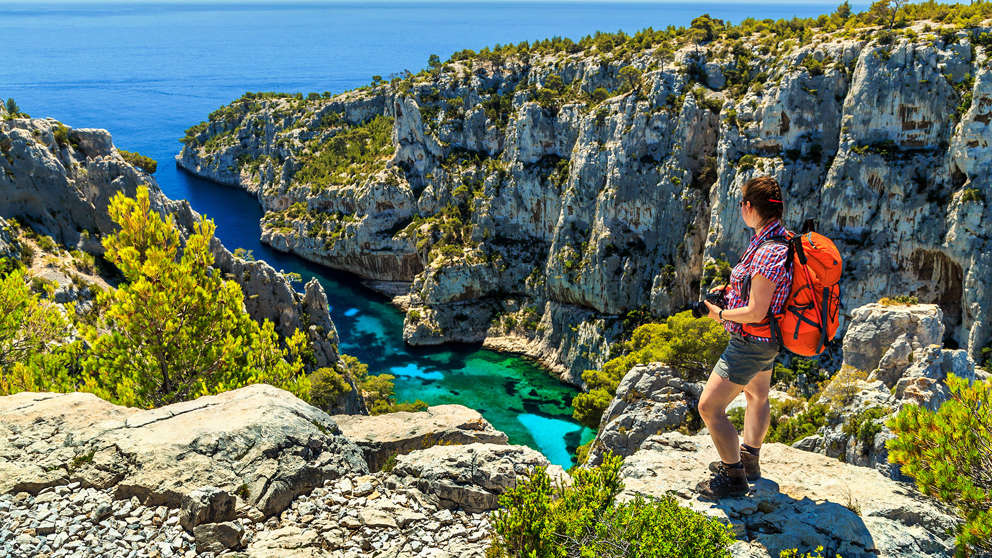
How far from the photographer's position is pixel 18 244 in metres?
28.8

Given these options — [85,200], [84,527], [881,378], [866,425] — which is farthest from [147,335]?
[85,200]

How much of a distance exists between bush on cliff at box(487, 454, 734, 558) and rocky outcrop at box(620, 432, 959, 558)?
2.88ft

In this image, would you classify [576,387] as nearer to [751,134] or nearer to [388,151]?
[751,134]

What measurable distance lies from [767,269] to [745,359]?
1.39 metres

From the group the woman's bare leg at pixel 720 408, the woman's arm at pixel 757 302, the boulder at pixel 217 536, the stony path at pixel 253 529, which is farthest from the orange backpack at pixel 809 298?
the boulder at pixel 217 536

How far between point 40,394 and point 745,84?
199 ft

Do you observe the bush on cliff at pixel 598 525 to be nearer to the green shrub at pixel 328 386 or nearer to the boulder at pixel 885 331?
the boulder at pixel 885 331

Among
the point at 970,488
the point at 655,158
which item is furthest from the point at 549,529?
the point at 655,158

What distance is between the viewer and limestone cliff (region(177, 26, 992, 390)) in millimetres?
45031

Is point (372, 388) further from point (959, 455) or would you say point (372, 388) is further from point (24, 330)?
point (959, 455)

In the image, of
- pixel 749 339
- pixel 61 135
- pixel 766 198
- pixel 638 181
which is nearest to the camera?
pixel 766 198

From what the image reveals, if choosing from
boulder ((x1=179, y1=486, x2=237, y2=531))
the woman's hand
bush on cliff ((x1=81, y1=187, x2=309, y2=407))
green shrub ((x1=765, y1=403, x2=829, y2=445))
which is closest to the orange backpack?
the woman's hand

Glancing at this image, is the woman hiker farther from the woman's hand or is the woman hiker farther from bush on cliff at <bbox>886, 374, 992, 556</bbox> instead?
bush on cliff at <bbox>886, 374, 992, 556</bbox>

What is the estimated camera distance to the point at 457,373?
209ft
